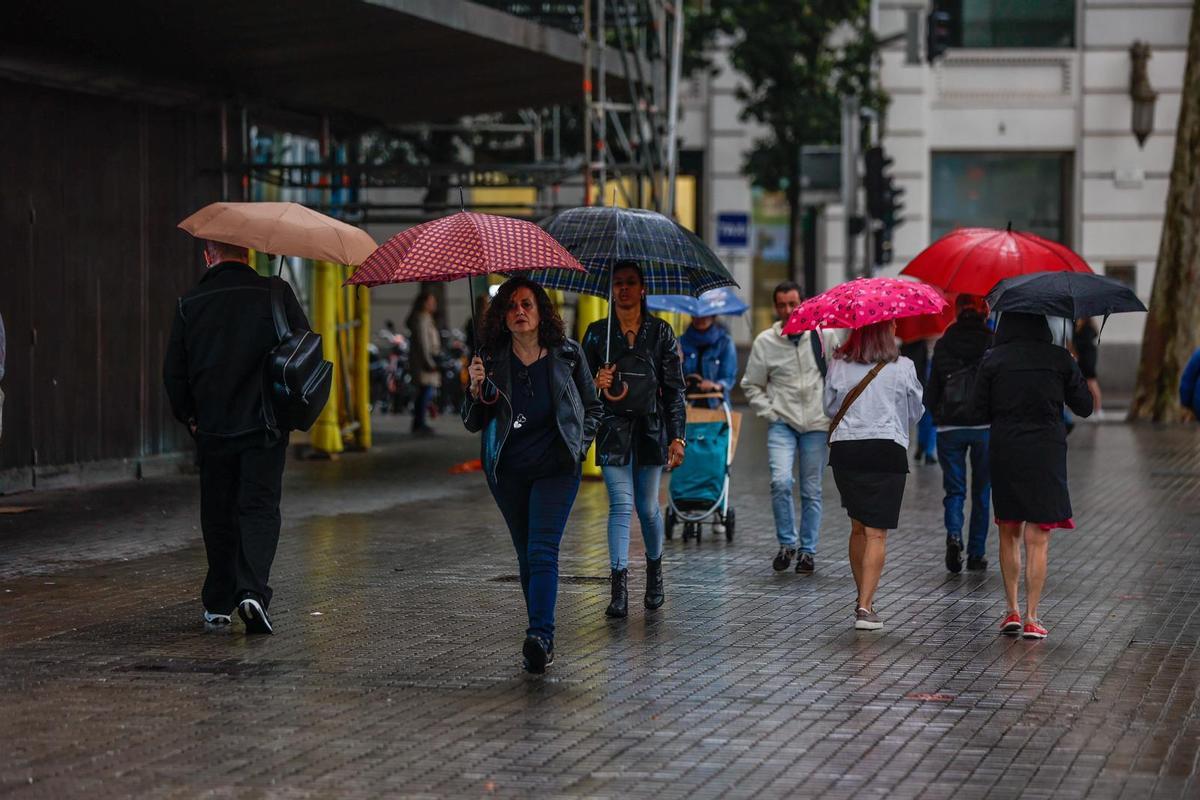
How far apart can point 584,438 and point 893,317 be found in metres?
1.95

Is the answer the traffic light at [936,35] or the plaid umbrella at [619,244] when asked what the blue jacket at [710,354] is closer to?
the plaid umbrella at [619,244]

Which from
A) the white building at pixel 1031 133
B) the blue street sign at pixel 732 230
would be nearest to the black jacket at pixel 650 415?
the blue street sign at pixel 732 230

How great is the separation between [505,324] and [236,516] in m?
1.90

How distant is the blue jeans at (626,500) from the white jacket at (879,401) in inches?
37.1

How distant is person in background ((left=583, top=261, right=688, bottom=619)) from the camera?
32.2 ft

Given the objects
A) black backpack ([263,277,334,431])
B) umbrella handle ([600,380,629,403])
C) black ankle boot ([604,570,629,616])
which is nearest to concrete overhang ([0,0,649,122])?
black backpack ([263,277,334,431])

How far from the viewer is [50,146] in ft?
53.1

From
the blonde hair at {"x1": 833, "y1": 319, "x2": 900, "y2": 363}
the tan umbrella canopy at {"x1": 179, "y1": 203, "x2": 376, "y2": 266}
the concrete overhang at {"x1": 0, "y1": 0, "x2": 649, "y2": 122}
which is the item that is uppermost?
the concrete overhang at {"x1": 0, "y1": 0, "x2": 649, "y2": 122}

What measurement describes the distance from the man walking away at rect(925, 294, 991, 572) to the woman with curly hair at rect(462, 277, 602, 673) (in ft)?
13.0

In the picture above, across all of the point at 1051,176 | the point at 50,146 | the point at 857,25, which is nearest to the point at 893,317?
Result: the point at 50,146

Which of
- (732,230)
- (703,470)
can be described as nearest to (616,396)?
(703,470)

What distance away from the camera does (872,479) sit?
9.75 metres

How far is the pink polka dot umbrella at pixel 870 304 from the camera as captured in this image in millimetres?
9586

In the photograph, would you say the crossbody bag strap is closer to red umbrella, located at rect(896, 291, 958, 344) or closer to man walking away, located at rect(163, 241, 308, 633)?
red umbrella, located at rect(896, 291, 958, 344)
